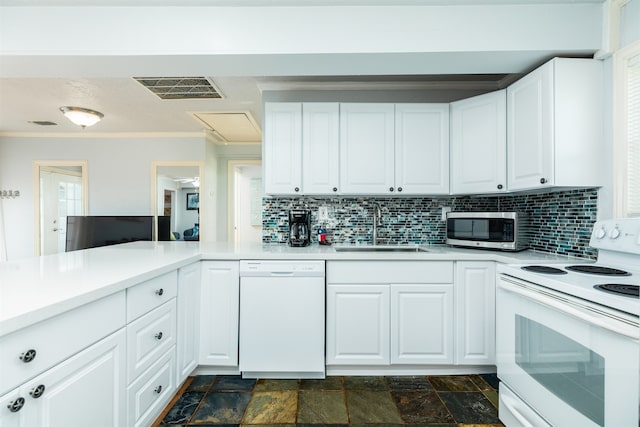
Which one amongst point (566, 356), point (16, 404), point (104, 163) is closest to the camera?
point (16, 404)

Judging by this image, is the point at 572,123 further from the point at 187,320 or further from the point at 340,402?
the point at 187,320

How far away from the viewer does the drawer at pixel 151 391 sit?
132 cm

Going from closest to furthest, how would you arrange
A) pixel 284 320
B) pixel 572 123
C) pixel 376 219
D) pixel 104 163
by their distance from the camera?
pixel 572 123
pixel 284 320
pixel 376 219
pixel 104 163

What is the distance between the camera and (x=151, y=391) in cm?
147

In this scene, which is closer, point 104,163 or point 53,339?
point 53,339

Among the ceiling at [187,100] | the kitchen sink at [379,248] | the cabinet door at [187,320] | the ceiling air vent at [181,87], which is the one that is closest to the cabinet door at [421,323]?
the kitchen sink at [379,248]

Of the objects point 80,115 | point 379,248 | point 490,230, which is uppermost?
point 80,115

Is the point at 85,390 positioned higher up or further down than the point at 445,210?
further down

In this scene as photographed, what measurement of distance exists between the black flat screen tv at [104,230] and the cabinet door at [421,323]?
376cm

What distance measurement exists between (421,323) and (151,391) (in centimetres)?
164

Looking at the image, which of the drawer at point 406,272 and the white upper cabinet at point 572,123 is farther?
the drawer at point 406,272

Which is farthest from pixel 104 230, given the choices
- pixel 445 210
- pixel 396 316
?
pixel 445 210

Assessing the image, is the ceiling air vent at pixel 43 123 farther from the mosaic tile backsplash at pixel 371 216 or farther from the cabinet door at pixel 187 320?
the cabinet door at pixel 187 320

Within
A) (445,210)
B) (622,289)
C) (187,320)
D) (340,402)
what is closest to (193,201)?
(187,320)
